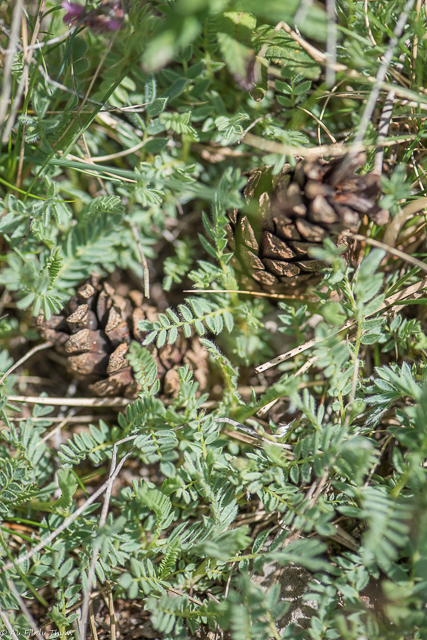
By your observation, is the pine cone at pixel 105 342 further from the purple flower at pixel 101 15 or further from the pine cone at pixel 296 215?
the purple flower at pixel 101 15

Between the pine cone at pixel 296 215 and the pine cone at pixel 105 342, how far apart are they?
49cm

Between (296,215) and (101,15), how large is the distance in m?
1.08

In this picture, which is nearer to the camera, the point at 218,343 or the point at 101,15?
the point at 101,15

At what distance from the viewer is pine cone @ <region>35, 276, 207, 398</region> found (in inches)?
74.5

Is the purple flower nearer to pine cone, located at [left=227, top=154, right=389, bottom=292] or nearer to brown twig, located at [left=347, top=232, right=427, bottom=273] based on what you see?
pine cone, located at [left=227, top=154, right=389, bottom=292]

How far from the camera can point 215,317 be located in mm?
1748

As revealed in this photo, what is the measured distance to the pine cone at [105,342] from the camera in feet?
6.21

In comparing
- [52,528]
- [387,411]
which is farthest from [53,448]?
[387,411]

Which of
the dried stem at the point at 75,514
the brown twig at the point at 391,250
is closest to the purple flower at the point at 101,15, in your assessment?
the brown twig at the point at 391,250

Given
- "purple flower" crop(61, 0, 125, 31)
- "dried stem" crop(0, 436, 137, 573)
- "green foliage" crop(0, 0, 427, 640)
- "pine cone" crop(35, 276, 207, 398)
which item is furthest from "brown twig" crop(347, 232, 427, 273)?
"purple flower" crop(61, 0, 125, 31)

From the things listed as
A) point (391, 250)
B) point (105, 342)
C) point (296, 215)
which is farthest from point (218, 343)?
point (391, 250)

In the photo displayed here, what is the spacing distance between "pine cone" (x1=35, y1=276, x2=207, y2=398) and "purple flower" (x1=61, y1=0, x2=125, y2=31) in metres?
1.00

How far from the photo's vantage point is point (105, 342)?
1.94m

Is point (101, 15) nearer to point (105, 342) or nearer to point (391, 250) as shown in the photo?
point (105, 342)
